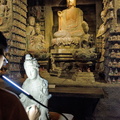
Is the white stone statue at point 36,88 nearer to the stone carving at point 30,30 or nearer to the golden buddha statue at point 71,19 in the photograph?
the stone carving at point 30,30

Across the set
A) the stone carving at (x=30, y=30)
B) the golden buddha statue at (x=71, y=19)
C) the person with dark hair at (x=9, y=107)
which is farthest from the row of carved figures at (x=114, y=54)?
the person with dark hair at (x=9, y=107)

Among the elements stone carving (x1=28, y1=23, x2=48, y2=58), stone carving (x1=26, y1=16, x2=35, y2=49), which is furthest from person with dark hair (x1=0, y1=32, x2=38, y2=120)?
stone carving (x1=26, y1=16, x2=35, y2=49)

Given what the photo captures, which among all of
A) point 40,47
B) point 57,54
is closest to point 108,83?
point 57,54

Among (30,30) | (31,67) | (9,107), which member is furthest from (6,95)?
(30,30)

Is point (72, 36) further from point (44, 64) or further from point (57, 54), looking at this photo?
point (44, 64)

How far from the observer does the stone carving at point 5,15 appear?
425 cm

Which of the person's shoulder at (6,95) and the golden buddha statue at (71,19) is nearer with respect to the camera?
the person's shoulder at (6,95)

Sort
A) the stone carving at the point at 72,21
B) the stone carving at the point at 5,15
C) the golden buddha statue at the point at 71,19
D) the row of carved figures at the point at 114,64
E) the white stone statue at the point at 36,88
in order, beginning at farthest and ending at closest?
the golden buddha statue at the point at 71,19
the stone carving at the point at 72,21
the stone carving at the point at 5,15
the row of carved figures at the point at 114,64
the white stone statue at the point at 36,88

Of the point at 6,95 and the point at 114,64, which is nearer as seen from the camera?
the point at 6,95

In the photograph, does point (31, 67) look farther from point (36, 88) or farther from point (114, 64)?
point (114, 64)

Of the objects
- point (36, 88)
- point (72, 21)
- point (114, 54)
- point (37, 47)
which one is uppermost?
point (72, 21)

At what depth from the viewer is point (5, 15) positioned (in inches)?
170

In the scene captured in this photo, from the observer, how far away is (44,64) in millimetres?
5289

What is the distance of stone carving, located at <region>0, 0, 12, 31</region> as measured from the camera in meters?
4.25
